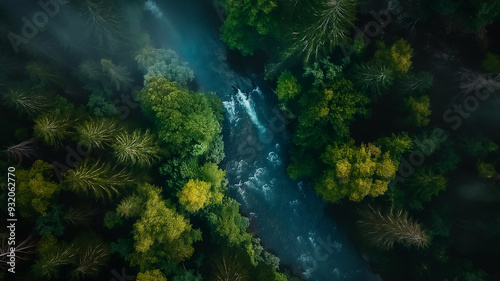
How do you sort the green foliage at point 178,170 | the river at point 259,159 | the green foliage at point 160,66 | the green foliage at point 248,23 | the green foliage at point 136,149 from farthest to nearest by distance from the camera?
the river at point 259,159
the green foliage at point 160,66
the green foliage at point 178,170
the green foliage at point 248,23
the green foliage at point 136,149

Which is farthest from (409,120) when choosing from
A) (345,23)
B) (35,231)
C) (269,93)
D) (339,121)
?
(35,231)

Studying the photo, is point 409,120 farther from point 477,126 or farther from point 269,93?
point 269,93

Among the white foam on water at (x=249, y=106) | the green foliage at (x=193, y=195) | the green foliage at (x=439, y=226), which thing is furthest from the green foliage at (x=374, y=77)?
the green foliage at (x=193, y=195)

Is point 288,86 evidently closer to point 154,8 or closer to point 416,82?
point 416,82

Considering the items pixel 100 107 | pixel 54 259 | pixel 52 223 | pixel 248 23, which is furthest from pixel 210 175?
pixel 248 23

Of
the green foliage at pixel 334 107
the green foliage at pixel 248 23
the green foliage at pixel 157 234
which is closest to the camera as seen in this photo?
the green foliage at pixel 157 234

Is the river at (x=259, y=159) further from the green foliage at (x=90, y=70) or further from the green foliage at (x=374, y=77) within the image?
the green foliage at (x=374, y=77)
